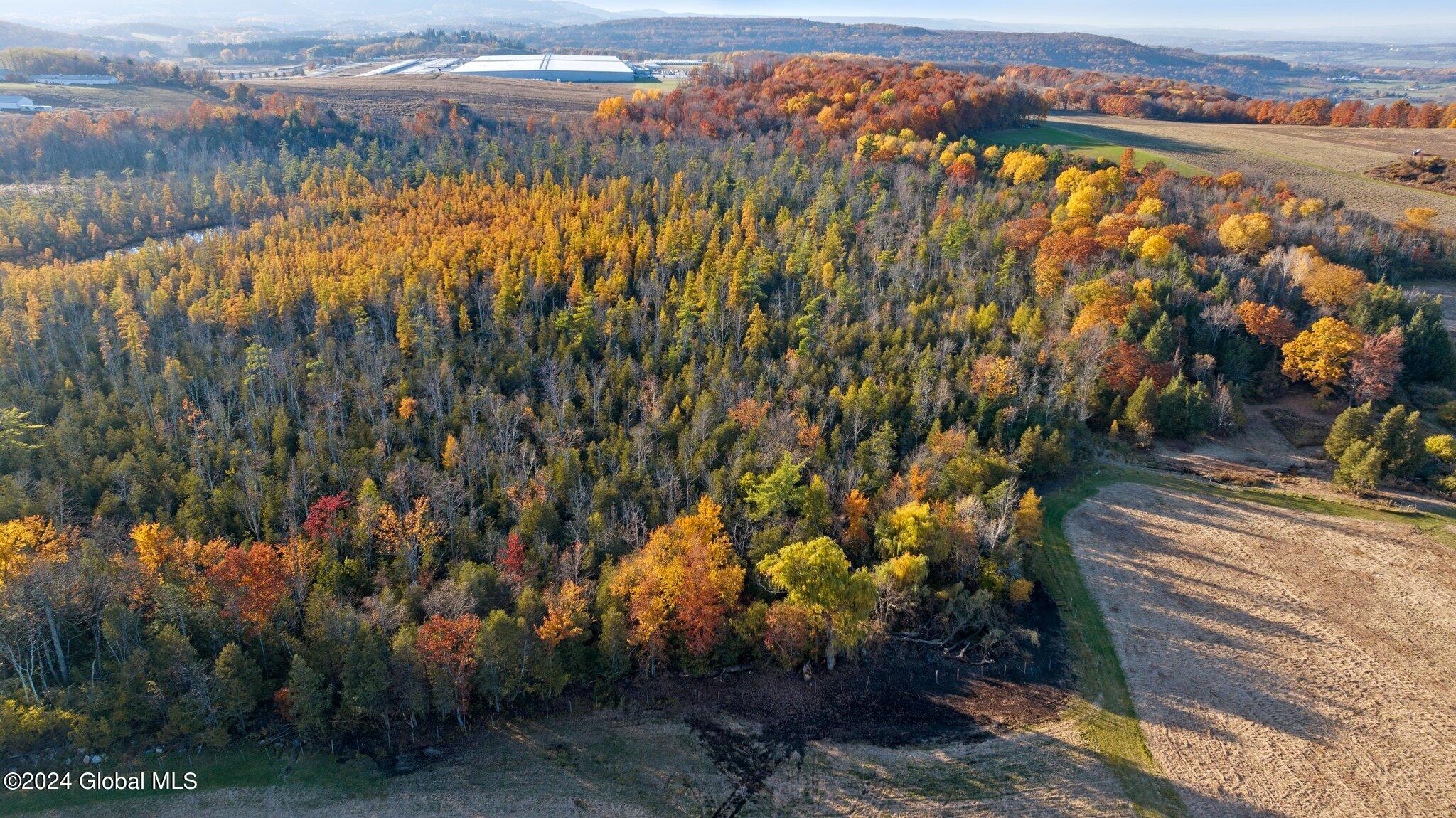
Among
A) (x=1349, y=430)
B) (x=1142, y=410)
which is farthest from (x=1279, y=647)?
(x=1349, y=430)

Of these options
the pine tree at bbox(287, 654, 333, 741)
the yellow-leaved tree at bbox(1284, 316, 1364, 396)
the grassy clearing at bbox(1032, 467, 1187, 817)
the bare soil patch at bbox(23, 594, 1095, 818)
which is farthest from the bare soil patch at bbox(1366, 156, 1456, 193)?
the pine tree at bbox(287, 654, 333, 741)

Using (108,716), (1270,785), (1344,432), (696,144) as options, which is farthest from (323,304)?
(1344,432)

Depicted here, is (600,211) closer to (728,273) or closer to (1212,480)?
(728,273)

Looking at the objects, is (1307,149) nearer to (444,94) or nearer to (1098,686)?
(1098,686)

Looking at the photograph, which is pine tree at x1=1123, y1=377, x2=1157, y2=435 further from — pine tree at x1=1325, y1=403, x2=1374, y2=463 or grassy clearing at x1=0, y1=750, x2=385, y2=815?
grassy clearing at x1=0, y1=750, x2=385, y2=815

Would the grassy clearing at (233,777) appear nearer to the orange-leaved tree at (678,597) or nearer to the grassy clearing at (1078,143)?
the orange-leaved tree at (678,597)

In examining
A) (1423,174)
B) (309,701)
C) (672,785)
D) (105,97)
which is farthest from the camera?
(105,97)
